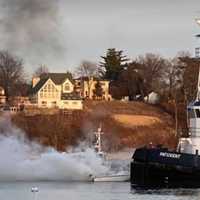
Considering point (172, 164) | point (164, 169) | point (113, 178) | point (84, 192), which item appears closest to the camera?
point (84, 192)

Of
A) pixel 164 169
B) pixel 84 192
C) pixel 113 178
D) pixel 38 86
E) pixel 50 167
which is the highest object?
pixel 38 86

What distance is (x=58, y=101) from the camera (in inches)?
7495

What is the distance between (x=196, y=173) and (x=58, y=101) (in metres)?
106

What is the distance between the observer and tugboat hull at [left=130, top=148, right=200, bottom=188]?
85750 mm

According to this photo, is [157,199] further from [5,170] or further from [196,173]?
[5,170]

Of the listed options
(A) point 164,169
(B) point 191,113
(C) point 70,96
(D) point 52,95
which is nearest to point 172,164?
(A) point 164,169

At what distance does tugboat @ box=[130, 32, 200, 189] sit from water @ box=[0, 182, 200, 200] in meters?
1.64

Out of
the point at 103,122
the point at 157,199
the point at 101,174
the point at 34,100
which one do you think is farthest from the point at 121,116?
the point at 157,199

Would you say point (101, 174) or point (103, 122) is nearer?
point (101, 174)

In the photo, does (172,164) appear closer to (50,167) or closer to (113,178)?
(113,178)

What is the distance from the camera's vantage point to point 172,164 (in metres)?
86.1

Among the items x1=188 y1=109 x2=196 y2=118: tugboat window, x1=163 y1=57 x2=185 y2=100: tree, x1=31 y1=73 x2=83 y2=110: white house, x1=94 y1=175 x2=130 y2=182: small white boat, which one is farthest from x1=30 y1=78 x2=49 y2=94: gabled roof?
x1=188 y1=109 x2=196 y2=118: tugboat window

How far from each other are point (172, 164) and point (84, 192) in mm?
9481

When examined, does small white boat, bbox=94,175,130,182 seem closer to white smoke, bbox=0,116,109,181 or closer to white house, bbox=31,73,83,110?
white smoke, bbox=0,116,109,181
